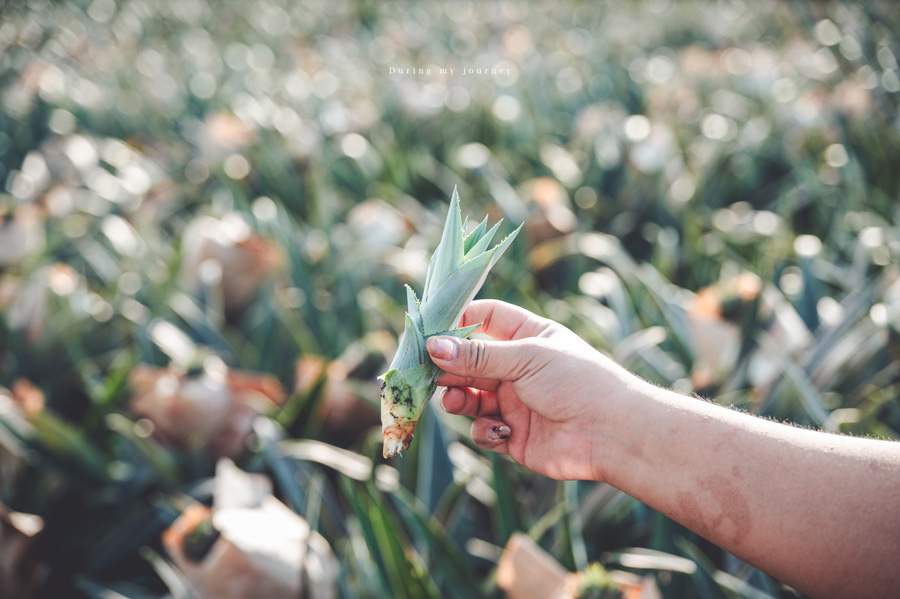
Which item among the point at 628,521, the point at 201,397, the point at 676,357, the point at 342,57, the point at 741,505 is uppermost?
the point at 342,57

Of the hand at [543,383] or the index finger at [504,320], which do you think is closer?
the hand at [543,383]

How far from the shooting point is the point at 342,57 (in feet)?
11.0

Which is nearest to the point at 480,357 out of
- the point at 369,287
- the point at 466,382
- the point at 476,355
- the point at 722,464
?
the point at 476,355

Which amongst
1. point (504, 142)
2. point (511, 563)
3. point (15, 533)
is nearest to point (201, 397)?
point (15, 533)

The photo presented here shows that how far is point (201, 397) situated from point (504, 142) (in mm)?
1568

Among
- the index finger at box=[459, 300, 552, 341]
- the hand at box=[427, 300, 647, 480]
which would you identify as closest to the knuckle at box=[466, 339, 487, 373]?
the hand at box=[427, 300, 647, 480]

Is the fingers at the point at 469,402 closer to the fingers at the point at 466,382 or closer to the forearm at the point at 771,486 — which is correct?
the fingers at the point at 466,382

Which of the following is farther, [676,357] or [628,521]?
[676,357]

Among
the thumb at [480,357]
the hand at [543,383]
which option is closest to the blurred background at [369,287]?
the hand at [543,383]

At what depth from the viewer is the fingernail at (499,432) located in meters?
0.78

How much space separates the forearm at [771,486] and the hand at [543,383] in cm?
3

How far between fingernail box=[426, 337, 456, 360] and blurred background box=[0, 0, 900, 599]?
379 mm

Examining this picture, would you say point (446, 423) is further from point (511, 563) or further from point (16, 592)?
point (16, 592)

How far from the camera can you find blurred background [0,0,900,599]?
102cm
